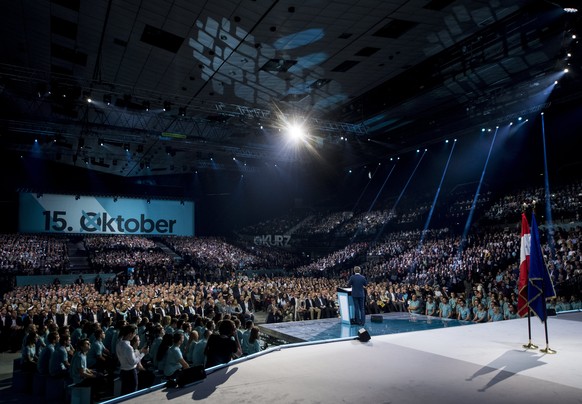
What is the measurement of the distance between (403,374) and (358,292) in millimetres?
4727

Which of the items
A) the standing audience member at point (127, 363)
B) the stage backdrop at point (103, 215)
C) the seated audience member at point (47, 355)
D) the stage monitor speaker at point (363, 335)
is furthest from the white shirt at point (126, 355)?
the stage backdrop at point (103, 215)

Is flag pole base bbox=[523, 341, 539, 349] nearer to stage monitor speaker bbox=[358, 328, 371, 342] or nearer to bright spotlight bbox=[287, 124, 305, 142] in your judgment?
stage monitor speaker bbox=[358, 328, 371, 342]

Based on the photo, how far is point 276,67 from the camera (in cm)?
1505

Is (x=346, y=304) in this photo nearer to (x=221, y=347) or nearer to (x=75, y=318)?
(x=221, y=347)

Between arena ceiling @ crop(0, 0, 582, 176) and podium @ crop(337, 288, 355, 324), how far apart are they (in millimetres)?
7751

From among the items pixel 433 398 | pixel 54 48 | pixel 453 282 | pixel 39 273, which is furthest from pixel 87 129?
pixel 433 398

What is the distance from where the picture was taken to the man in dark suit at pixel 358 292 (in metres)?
9.01

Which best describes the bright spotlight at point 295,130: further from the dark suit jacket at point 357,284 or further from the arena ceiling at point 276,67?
the dark suit jacket at point 357,284

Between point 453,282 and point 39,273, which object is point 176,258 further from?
point 453,282

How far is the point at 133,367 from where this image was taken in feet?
19.1

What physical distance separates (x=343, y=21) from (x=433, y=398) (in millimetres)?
11039

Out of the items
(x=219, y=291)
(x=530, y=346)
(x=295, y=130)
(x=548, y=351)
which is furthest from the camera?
(x=295, y=130)

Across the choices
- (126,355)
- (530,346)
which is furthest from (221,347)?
(530,346)

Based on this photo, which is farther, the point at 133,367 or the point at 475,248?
the point at 475,248
